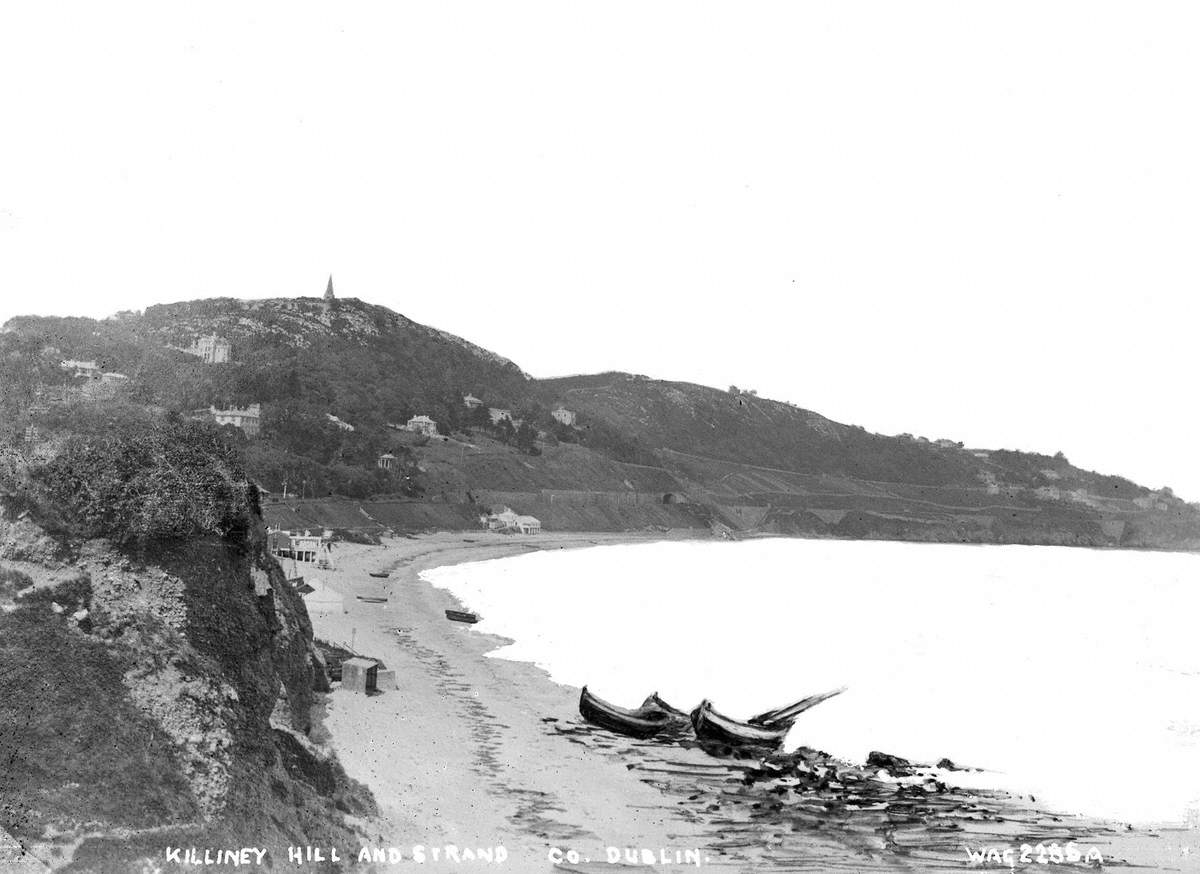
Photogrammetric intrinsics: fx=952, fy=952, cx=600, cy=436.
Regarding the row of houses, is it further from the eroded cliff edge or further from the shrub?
the eroded cliff edge

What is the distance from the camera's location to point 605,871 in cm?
1204

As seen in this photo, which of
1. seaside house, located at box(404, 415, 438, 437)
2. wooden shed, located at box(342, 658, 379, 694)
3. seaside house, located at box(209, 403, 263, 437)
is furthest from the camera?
seaside house, located at box(404, 415, 438, 437)

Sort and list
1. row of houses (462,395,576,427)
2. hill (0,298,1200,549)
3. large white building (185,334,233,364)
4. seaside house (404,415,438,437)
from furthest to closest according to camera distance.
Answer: row of houses (462,395,576,427) → seaside house (404,415,438,437) → large white building (185,334,233,364) → hill (0,298,1200,549)

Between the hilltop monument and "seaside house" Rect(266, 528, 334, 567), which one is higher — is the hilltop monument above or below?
above

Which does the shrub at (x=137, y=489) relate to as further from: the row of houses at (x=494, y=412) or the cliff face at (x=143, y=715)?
the row of houses at (x=494, y=412)

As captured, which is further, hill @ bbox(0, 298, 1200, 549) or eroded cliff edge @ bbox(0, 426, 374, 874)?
hill @ bbox(0, 298, 1200, 549)

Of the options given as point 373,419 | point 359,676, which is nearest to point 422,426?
point 373,419

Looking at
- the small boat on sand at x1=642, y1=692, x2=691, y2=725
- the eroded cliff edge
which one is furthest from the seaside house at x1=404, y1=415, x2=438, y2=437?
the eroded cliff edge

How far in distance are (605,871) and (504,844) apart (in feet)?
4.91

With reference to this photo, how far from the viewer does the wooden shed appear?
69.1 feet

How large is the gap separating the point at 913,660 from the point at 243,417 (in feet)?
258

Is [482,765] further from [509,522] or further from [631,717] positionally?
[509,522]

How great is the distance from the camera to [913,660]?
41062mm

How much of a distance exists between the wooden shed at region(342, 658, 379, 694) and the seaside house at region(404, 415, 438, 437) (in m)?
115
